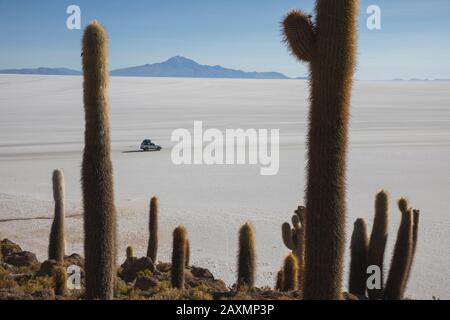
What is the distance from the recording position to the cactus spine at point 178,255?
9914 millimetres

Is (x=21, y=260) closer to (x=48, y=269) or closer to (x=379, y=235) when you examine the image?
(x=48, y=269)

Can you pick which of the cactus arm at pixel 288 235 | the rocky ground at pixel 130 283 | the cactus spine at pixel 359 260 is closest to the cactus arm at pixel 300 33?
the rocky ground at pixel 130 283

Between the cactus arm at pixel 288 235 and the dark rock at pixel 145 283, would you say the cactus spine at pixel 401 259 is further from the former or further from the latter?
the dark rock at pixel 145 283

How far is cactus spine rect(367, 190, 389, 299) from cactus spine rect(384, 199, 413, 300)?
23.9 inches

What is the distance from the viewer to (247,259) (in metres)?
10.3

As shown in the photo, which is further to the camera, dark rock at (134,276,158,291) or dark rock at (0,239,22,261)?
dark rock at (0,239,22,261)

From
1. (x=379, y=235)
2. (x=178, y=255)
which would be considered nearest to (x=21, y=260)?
(x=178, y=255)

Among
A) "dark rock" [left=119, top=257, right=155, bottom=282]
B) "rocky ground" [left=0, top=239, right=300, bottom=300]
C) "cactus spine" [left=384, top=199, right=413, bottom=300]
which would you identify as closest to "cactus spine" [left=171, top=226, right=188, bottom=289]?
"rocky ground" [left=0, top=239, right=300, bottom=300]

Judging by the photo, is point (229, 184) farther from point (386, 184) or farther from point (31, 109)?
point (31, 109)

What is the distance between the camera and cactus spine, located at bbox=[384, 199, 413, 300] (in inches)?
364

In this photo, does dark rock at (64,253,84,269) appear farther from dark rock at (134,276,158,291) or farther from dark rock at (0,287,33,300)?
dark rock at (0,287,33,300)

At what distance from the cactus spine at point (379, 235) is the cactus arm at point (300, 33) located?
15.0ft

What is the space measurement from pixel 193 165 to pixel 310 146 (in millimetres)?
25197

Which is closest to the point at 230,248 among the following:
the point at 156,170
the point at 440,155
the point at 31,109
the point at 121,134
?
the point at 156,170
